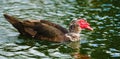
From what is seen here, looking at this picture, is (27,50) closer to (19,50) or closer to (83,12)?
(19,50)

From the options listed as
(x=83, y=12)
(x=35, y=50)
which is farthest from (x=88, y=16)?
(x=35, y=50)

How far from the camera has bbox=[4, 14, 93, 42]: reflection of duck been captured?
889 inches

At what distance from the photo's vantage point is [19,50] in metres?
20.9

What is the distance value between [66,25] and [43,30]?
255cm

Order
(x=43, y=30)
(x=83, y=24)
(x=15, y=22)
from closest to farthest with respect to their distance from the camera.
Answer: (x=43, y=30) → (x=15, y=22) → (x=83, y=24)

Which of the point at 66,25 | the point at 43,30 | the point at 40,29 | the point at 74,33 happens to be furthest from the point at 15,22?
the point at 66,25

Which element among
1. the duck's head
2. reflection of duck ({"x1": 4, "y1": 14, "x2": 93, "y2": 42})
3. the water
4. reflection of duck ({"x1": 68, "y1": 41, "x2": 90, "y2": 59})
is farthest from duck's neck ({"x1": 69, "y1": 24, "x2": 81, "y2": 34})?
reflection of duck ({"x1": 68, "y1": 41, "x2": 90, "y2": 59})

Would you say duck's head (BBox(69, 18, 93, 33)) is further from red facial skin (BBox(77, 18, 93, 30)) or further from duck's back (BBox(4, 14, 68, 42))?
duck's back (BBox(4, 14, 68, 42))

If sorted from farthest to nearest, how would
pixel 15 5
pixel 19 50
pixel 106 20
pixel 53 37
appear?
1. pixel 15 5
2. pixel 106 20
3. pixel 53 37
4. pixel 19 50

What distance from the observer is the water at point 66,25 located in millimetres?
20766

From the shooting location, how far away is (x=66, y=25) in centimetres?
2494

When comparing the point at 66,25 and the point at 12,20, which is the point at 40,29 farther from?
the point at 66,25

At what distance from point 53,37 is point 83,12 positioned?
15.8ft

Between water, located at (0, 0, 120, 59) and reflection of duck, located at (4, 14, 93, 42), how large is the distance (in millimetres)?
315
